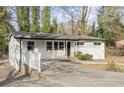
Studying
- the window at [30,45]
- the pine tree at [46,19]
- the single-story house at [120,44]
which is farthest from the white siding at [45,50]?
the pine tree at [46,19]

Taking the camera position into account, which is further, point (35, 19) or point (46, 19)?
point (46, 19)

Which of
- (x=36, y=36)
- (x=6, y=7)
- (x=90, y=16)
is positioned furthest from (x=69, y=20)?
(x=6, y=7)

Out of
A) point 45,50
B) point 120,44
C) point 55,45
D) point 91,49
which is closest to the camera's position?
point 45,50

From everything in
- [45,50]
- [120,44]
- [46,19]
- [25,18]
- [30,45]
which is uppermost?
[46,19]

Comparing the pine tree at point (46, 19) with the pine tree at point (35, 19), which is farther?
the pine tree at point (46, 19)

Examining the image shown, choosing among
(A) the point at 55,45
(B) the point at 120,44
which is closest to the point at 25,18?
(A) the point at 55,45

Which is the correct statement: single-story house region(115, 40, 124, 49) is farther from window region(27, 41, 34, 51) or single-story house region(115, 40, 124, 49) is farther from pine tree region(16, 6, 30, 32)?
window region(27, 41, 34, 51)

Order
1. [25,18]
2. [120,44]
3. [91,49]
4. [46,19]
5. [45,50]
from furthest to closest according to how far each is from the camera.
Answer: [46,19]
[120,44]
[25,18]
[91,49]
[45,50]

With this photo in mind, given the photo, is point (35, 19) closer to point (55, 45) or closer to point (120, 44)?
point (55, 45)

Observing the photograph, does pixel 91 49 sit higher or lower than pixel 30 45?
lower

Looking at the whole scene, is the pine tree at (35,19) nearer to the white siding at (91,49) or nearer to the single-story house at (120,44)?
the white siding at (91,49)

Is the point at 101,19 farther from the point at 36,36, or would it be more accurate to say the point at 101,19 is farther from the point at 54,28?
the point at 36,36

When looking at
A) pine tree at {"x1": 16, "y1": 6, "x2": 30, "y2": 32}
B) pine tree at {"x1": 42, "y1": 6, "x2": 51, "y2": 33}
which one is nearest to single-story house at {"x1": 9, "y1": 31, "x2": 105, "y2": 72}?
pine tree at {"x1": 16, "y1": 6, "x2": 30, "y2": 32}

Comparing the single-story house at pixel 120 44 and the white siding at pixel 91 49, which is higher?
the single-story house at pixel 120 44
